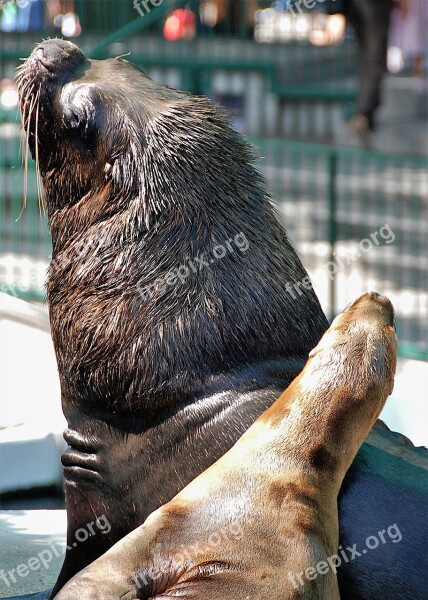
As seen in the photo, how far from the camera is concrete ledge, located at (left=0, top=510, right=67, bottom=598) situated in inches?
187

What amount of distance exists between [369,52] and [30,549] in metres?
9.52

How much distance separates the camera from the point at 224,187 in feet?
13.5

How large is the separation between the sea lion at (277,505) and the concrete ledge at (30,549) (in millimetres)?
1483

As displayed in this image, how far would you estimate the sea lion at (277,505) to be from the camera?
325cm

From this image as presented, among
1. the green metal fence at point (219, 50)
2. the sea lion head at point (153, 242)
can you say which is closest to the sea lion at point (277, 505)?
the sea lion head at point (153, 242)

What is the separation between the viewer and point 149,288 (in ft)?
13.1

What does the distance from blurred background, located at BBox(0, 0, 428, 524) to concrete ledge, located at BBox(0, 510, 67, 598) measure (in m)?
0.57

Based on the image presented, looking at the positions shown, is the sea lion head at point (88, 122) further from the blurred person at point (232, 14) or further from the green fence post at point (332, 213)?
the blurred person at point (232, 14)

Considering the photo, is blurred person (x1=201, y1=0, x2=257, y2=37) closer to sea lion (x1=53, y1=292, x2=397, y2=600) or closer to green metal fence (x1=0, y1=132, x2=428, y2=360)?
green metal fence (x1=0, y1=132, x2=428, y2=360)

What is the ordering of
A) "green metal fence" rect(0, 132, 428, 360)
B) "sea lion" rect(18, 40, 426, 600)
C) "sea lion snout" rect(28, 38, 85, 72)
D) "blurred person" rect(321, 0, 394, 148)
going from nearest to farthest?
"sea lion" rect(18, 40, 426, 600), "sea lion snout" rect(28, 38, 85, 72), "green metal fence" rect(0, 132, 428, 360), "blurred person" rect(321, 0, 394, 148)

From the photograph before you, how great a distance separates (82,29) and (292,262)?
10975 mm

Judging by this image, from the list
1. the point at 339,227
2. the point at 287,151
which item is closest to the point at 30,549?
the point at 339,227

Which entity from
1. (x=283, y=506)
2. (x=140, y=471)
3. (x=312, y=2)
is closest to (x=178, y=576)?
(x=283, y=506)

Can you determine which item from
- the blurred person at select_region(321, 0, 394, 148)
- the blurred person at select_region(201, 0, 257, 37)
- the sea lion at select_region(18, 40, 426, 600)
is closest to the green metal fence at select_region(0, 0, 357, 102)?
the blurred person at select_region(201, 0, 257, 37)
